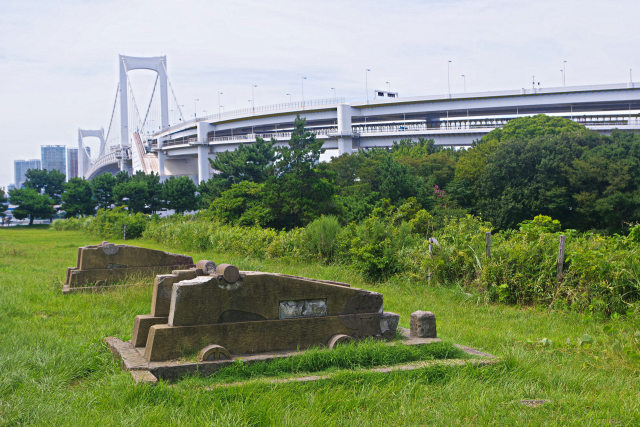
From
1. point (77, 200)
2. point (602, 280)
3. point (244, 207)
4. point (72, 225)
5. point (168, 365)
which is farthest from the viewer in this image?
point (77, 200)

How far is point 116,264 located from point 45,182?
53194 millimetres

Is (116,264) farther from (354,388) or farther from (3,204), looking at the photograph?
(3,204)

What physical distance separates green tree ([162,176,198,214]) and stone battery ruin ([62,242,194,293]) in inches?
1338

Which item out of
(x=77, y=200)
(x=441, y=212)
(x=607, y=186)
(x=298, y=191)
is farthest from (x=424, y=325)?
(x=77, y=200)

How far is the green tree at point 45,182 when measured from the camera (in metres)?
56.0

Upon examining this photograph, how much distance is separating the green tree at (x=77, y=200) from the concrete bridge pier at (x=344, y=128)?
23495 mm

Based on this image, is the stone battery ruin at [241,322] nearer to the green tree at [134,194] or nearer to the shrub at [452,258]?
the shrub at [452,258]

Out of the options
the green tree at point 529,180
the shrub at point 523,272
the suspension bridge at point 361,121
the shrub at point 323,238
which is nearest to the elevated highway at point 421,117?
the suspension bridge at point 361,121

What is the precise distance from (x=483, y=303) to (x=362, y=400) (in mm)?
4918

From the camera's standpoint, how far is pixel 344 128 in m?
55.5

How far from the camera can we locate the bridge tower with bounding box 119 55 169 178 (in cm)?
6956

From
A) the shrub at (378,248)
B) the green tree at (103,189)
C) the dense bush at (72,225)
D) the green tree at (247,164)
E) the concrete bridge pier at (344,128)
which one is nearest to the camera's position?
the shrub at (378,248)

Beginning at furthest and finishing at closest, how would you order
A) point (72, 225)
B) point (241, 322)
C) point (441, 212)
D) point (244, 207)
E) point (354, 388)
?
point (72, 225) < point (441, 212) < point (244, 207) < point (241, 322) < point (354, 388)

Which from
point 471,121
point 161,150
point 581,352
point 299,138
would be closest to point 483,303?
point 581,352
